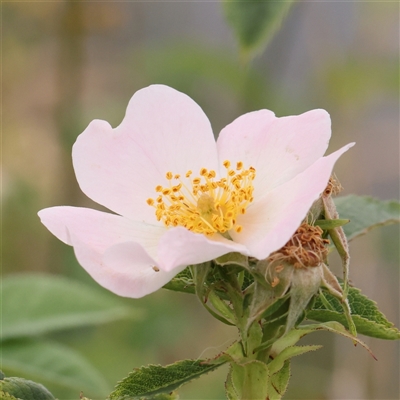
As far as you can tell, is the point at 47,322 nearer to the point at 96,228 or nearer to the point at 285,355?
the point at 96,228

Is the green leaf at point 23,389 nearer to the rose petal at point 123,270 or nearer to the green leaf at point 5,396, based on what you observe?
the green leaf at point 5,396

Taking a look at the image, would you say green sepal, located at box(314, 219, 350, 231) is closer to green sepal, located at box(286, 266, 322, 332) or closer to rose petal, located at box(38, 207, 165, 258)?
green sepal, located at box(286, 266, 322, 332)

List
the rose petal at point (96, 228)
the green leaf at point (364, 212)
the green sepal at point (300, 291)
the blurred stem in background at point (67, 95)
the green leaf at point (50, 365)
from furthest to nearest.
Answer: the blurred stem in background at point (67, 95) < the green leaf at point (50, 365) < the green leaf at point (364, 212) < the rose petal at point (96, 228) < the green sepal at point (300, 291)

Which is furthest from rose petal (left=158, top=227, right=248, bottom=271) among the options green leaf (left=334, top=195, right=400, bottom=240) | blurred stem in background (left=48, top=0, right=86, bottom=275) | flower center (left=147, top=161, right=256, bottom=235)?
blurred stem in background (left=48, top=0, right=86, bottom=275)

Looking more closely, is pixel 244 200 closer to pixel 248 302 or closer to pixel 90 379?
pixel 248 302

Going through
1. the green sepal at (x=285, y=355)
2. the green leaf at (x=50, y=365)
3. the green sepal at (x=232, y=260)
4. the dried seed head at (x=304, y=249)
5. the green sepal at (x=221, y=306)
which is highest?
the dried seed head at (x=304, y=249)

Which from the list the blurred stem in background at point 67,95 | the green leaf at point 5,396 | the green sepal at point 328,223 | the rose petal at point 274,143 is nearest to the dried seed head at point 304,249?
the green sepal at point 328,223
